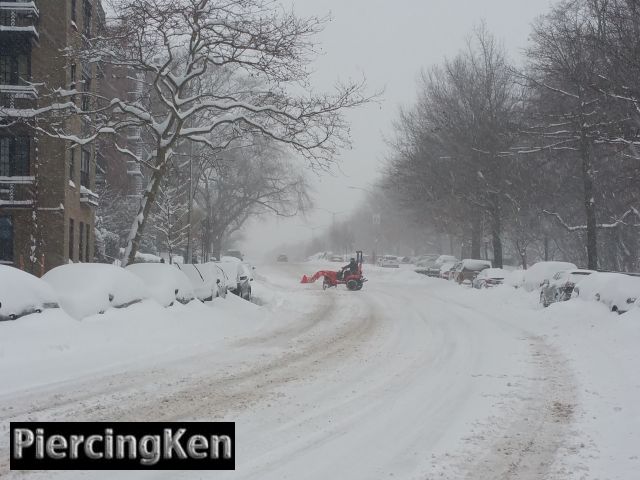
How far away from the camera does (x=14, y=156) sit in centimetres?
2530

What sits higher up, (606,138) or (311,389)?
(606,138)

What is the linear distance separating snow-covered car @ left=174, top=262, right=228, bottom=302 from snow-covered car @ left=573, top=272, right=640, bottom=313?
421 inches

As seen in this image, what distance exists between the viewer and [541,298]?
22203mm

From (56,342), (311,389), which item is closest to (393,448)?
(311,389)

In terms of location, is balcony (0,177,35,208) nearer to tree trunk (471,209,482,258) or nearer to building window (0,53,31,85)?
building window (0,53,31,85)

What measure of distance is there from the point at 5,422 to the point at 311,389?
3708 mm

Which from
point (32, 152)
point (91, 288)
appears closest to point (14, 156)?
point (32, 152)

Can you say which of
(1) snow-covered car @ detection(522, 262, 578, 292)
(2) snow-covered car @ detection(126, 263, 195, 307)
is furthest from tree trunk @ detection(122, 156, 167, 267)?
(1) snow-covered car @ detection(522, 262, 578, 292)

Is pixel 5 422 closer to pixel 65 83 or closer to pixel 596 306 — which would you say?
pixel 596 306

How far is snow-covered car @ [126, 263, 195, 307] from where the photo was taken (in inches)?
622

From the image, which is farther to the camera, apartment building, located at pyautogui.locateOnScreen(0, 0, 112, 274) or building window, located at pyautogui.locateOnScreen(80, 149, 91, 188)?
building window, located at pyautogui.locateOnScreen(80, 149, 91, 188)

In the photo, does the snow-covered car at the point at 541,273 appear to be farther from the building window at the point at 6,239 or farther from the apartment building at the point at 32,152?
the building window at the point at 6,239

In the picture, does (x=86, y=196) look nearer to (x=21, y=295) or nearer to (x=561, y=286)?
(x=21, y=295)

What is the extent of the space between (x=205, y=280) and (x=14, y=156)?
10.9 metres
